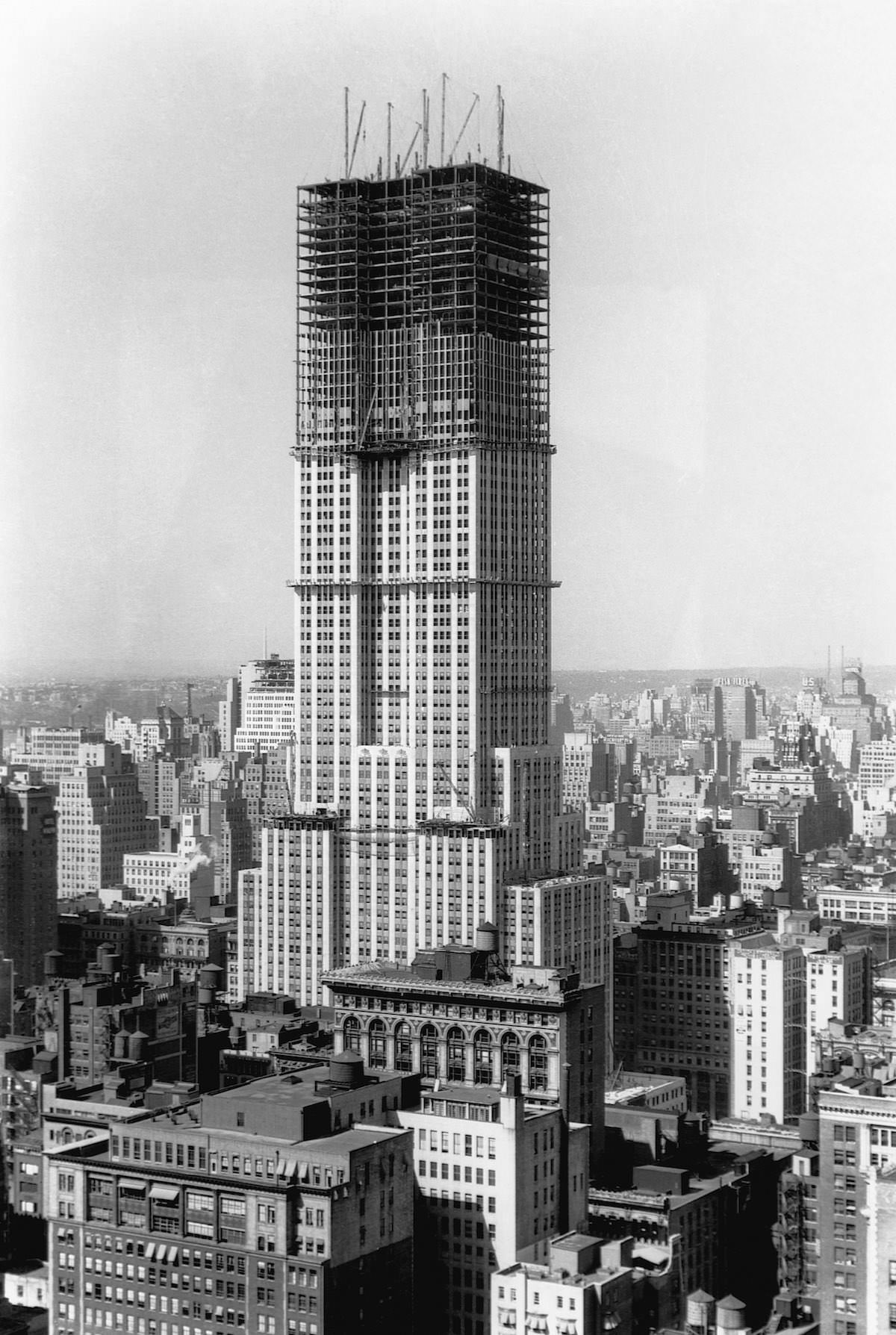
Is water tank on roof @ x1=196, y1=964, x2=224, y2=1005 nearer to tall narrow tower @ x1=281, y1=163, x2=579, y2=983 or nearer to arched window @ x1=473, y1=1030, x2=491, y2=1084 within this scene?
tall narrow tower @ x1=281, y1=163, x2=579, y2=983

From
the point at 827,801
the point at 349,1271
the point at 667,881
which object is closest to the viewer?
the point at 349,1271

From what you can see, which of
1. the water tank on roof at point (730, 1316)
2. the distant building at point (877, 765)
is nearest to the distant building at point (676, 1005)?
the distant building at point (877, 765)

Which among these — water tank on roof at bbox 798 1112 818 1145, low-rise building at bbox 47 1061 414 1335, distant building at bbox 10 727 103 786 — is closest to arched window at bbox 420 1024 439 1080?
water tank on roof at bbox 798 1112 818 1145

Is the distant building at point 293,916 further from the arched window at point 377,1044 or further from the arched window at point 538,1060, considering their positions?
the arched window at point 538,1060

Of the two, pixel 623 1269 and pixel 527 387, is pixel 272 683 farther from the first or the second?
pixel 623 1269

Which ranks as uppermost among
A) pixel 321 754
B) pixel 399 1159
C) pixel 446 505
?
pixel 446 505

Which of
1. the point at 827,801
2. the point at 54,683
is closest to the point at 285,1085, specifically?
the point at 54,683

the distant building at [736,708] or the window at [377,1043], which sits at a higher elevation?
the distant building at [736,708]
